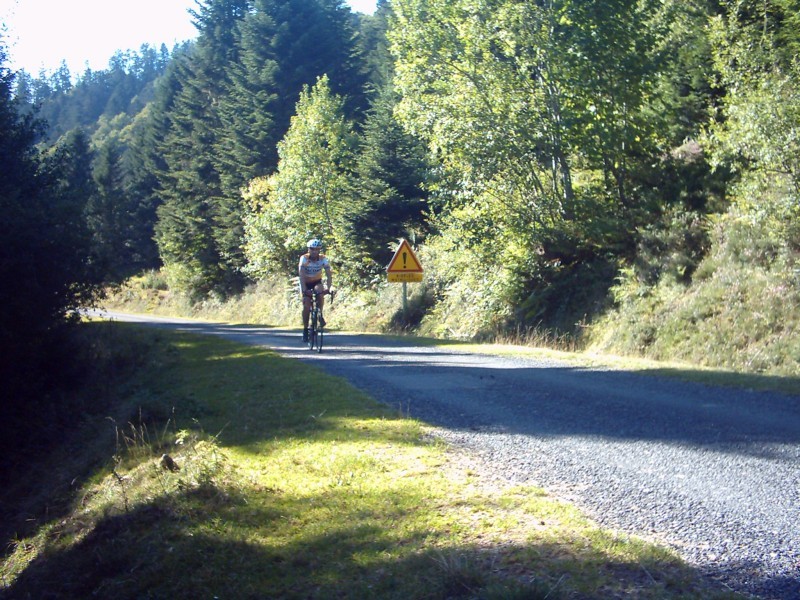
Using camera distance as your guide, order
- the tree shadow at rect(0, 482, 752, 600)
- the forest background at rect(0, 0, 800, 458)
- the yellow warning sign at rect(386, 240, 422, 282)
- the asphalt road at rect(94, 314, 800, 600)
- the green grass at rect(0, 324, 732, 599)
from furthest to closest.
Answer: the yellow warning sign at rect(386, 240, 422, 282), the forest background at rect(0, 0, 800, 458), the asphalt road at rect(94, 314, 800, 600), the green grass at rect(0, 324, 732, 599), the tree shadow at rect(0, 482, 752, 600)

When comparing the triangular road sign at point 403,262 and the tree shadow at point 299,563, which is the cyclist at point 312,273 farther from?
the tree shadow at point 299,563

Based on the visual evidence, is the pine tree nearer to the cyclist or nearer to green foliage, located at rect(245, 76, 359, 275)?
green foliage, located at rect(245, 76, 359, 275)

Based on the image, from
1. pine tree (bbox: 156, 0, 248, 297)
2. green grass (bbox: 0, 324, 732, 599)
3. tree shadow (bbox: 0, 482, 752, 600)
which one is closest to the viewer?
tree shadow (bbox: 0, 482, 752, 600)

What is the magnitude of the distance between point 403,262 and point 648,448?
1825 centimetres

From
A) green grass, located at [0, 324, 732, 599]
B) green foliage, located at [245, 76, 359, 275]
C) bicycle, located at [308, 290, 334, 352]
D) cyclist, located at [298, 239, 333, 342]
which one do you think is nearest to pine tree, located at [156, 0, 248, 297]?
green foliage, located at [245, 76, 359, 275]

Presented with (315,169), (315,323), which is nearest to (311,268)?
(315,323)

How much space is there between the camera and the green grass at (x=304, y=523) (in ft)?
15.8

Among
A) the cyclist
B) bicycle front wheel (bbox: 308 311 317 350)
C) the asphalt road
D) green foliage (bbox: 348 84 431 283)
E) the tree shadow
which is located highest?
green foliage (bbox: 348 84 431 283)

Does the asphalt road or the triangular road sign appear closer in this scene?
the asphalt road

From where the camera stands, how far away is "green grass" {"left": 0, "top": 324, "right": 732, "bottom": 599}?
481cm

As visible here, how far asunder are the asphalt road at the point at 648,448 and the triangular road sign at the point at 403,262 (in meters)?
12.3

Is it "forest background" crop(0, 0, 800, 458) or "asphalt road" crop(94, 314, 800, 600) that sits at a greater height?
"forest background" crop(0, 0, 800, 458)

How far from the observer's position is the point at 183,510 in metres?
7.04

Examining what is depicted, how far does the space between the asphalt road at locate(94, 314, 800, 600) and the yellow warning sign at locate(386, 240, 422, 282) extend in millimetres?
12272
